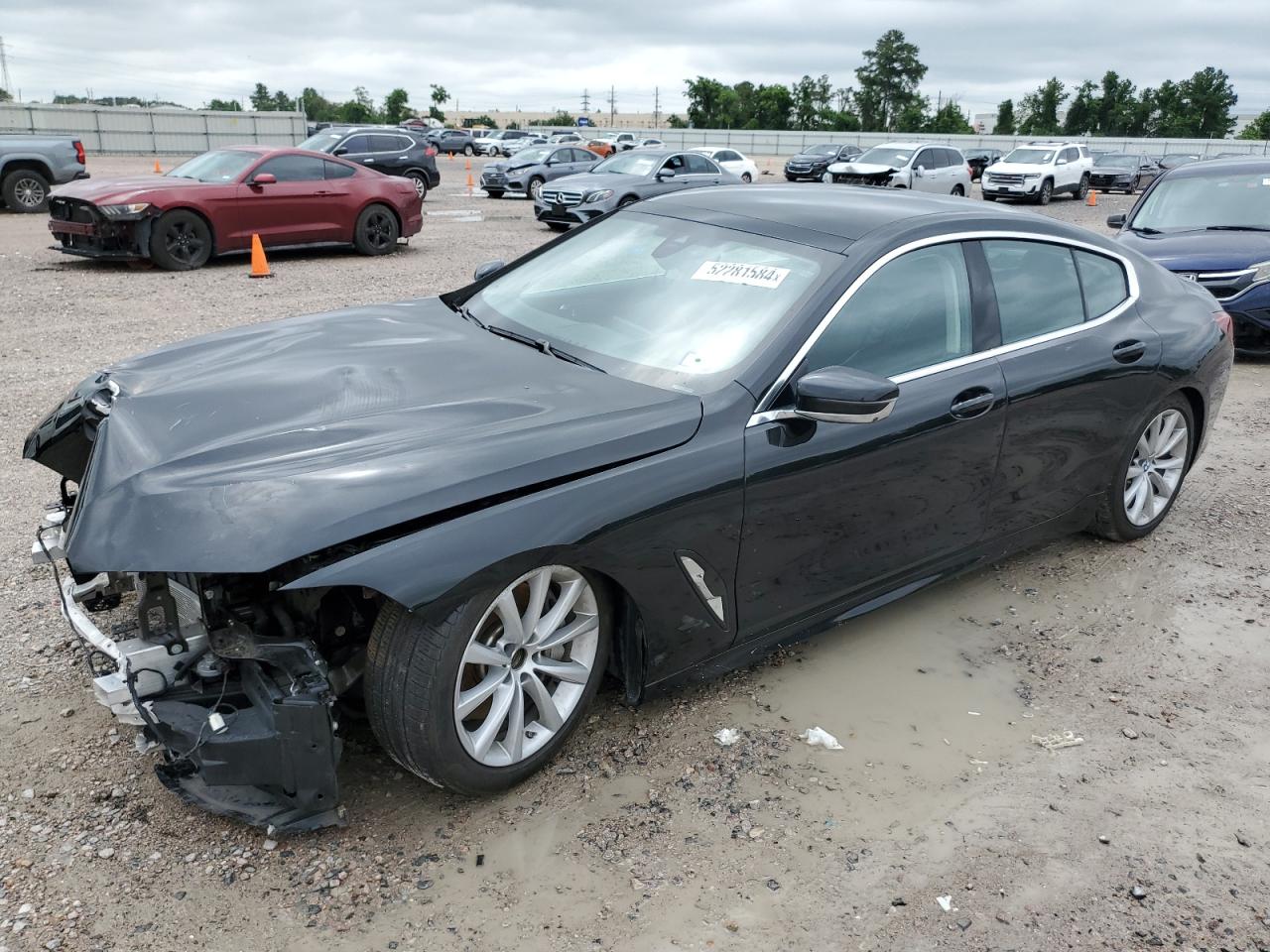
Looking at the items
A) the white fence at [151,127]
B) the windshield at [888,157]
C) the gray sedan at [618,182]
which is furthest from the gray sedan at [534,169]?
the white fence at [151,127]

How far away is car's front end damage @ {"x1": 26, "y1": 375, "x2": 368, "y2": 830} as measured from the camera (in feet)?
8.67

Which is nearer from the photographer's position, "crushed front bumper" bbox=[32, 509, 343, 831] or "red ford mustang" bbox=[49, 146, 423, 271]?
"crushed front bumper" bbox=[32, 509, 343, 831]

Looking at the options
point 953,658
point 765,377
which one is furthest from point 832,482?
point 953,658

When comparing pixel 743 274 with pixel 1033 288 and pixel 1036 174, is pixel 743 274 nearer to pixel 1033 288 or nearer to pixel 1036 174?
pixel 1033 288

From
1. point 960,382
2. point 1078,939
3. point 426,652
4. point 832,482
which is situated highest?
point 960,382

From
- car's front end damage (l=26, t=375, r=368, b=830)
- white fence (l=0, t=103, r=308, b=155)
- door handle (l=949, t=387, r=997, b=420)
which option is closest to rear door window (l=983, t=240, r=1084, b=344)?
door handle (l=949, t=387, r=997, b=420)

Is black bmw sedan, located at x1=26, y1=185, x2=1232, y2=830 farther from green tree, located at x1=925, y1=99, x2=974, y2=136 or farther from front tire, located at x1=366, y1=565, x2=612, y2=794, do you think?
green tree, located at x1=925, y1=99, x2=974, y2=136

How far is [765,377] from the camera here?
3344mm

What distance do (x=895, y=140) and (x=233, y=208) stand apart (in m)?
54.5

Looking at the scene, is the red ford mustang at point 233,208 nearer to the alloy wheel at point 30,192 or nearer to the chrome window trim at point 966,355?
the alloy wheel at point 30,192

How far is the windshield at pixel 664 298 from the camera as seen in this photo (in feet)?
11.4

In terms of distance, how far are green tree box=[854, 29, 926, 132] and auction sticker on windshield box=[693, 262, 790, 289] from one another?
101m

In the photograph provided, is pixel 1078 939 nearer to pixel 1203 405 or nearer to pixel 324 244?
pixel 1203 405

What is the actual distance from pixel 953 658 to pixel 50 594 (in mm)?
3604
